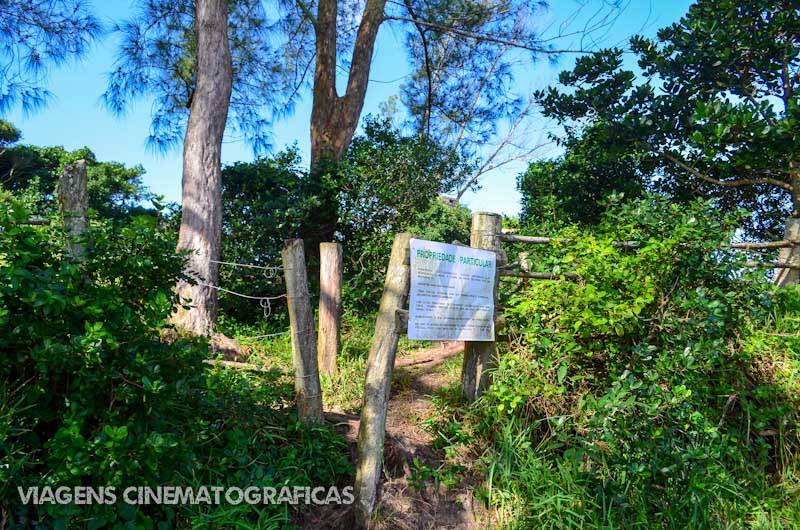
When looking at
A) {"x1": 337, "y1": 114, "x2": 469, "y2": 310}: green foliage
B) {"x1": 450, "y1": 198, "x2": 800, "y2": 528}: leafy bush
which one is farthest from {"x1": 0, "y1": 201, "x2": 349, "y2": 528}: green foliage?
{"x1": 337, "y1": 114, "x2": 469, "y2": 310}: green foliage

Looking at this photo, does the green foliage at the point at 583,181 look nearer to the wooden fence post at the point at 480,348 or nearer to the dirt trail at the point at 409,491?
the wooden fence post at the point at 480,348

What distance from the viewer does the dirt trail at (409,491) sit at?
117 inches

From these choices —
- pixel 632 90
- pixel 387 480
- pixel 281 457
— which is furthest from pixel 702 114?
pixel 281 457

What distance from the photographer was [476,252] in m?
3.63

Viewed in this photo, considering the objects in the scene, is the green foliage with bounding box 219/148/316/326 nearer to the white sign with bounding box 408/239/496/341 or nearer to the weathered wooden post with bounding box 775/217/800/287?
the white sign with bounding box 408/239/496/341

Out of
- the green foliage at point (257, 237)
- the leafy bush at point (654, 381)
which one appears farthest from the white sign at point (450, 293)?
the green foliage at point (257, 237)

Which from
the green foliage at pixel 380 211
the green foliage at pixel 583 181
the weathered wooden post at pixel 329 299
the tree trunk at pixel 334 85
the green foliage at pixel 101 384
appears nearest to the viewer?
the green foliage at pixel 101 384

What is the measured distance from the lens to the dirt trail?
2.98 meters

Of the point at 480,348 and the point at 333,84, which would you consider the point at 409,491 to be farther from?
the point at 333,84

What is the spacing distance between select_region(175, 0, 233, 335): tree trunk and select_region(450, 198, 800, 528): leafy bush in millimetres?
3627

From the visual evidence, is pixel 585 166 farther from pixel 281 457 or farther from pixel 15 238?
pixel 15 238

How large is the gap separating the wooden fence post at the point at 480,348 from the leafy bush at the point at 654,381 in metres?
0.12

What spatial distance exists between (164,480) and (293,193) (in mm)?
5413

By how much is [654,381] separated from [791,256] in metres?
2.89
